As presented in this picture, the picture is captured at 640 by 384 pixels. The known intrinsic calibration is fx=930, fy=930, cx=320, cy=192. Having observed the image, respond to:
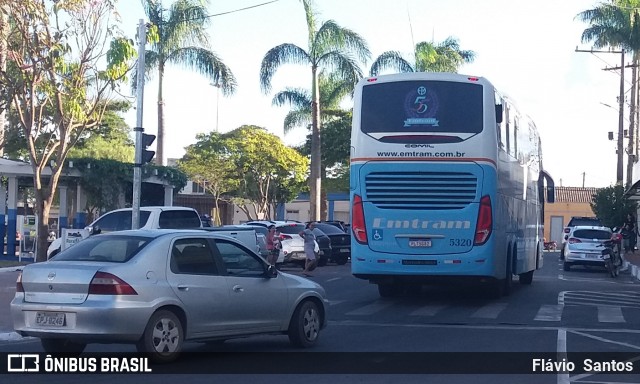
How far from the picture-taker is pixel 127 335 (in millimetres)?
10203

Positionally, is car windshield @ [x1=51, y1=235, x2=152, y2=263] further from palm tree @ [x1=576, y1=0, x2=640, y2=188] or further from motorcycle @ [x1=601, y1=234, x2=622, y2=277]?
palm tree @ [x1=576, y1=0, x2=640, y2=188]

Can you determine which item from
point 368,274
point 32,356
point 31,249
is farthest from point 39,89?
point 32,356

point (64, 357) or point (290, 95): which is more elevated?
point (290, 95)

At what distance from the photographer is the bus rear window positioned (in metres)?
17.9

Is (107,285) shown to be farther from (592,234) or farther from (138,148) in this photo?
(592,234)

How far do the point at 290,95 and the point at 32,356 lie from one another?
1435 inches

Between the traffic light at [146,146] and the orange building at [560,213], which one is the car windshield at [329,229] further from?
the orange building at [560,213]

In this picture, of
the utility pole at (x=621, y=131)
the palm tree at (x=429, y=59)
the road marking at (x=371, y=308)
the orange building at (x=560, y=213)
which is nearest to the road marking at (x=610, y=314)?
the road marking at (x=371, y=308)

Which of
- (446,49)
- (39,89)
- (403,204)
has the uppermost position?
(446,49)

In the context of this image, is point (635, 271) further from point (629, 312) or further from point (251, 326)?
point (251, 326)

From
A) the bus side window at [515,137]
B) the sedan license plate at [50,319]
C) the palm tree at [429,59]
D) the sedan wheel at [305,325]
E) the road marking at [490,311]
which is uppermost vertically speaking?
the palm tree at [429,59]

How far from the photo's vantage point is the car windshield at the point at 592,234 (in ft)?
115

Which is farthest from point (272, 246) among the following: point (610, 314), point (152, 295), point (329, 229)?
point (152, 295)

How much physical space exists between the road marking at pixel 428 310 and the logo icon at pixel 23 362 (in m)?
8.21
